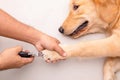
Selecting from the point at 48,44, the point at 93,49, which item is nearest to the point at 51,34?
the point at 48,44

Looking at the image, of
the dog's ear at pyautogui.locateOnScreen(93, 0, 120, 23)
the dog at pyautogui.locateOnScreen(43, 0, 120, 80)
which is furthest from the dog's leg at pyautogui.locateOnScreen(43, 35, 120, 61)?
the dog's ear at pyautogui.locateOnScreen(93, 0, 120, 23)

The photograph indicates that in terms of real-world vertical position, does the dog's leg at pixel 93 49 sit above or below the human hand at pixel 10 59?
above

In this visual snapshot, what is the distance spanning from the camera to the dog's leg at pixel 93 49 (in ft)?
3.86

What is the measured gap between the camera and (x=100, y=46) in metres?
1.18

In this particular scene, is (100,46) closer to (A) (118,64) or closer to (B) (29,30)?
(A) (118,64)

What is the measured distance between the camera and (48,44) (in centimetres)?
121

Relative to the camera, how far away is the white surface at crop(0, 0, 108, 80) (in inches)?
52.3

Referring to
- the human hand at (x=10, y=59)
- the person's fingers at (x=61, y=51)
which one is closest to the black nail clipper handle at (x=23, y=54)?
the human hand at (x=10, y=59)

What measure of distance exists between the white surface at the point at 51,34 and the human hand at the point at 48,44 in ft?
0.40

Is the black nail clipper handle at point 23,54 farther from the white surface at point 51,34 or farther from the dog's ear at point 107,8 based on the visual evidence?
the dog's ear at point 107,8

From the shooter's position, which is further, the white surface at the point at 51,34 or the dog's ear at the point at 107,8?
the white surface at the point at 51,34

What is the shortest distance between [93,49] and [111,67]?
18cm

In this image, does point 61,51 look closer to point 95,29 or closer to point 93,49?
point 93,49

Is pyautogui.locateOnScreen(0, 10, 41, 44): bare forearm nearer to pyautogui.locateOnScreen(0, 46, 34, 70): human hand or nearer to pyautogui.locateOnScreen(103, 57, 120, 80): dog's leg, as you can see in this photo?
pyautogui.locateOnScreen(0, 46, 34, 70): human hand
